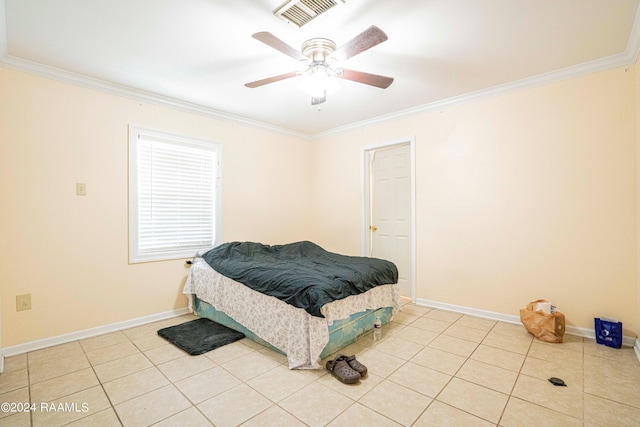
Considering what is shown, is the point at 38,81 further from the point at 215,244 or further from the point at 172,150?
the point at 215,244

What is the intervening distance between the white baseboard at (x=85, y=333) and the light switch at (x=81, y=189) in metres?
1.34

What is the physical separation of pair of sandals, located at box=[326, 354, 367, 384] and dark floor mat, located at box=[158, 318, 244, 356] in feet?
3.51

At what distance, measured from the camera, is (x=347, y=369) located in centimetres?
215

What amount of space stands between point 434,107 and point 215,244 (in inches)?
130

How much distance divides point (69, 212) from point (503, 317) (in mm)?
4544

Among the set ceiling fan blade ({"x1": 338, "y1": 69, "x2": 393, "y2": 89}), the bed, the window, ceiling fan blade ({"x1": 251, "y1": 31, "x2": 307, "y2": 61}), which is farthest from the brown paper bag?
the window

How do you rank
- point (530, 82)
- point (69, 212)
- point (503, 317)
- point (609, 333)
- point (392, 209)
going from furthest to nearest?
point (392, 209)
point (503, 317)
point (530, 82)
point (69, 212)
point (609, 333)

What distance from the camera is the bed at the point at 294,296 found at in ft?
7.46

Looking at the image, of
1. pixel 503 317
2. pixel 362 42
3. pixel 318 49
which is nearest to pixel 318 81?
pixel 318 49

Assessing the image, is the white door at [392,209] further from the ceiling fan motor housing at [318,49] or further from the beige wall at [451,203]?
the ceiling fan motor housing at [318,49]

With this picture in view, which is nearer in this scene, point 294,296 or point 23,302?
point 294,296

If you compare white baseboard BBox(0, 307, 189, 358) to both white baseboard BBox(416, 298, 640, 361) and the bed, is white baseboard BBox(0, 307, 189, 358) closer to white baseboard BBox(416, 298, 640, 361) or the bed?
the bed

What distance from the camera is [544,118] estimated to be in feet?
9.82

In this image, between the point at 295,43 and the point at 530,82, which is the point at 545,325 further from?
the point at 295,43
